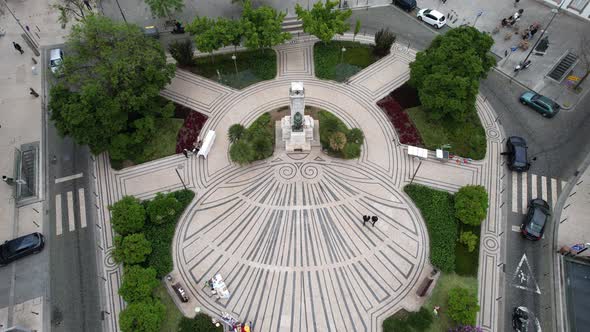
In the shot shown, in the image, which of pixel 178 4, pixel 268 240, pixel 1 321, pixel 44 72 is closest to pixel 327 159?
pixel 268 240

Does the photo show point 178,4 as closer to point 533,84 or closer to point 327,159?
point 327,159

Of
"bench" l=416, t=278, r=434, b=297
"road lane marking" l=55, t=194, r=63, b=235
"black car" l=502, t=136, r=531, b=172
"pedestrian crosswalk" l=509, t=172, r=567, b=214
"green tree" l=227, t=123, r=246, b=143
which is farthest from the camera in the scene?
"green tree" l=227, t=123, r=246, b=143

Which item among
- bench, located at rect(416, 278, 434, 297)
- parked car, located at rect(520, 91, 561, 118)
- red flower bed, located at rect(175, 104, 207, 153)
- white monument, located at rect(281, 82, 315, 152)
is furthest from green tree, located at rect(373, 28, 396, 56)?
bench, located at rect(416, 278, 434, 297)

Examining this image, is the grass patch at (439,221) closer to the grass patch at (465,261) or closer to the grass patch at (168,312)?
the grass patch at (465,261)

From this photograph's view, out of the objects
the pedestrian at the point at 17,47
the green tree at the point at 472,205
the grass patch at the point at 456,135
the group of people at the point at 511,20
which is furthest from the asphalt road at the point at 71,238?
the group of people at the point at 511,20

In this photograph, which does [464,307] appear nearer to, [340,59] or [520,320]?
[520,320]

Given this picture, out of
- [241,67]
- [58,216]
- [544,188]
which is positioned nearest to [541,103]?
[544,188]

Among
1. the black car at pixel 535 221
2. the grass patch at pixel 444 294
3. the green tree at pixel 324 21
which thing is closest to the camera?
the grass patch at pixel 444 294

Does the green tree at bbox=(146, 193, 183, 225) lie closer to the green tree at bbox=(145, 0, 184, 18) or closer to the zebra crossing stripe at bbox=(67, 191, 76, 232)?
the zebra crossing stripe at bbox=(67, 191, 76, 232)
